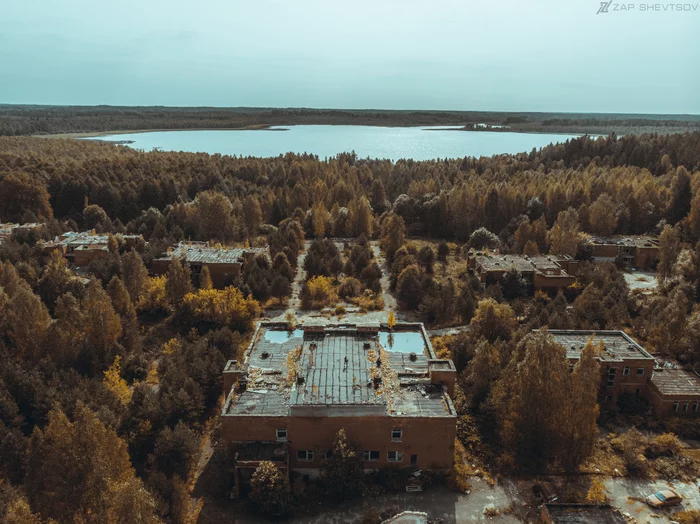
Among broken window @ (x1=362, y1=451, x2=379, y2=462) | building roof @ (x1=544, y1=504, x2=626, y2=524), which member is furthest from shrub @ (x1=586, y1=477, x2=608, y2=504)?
broken window @ (x1=362, y1=451, x2=379, y2=462)

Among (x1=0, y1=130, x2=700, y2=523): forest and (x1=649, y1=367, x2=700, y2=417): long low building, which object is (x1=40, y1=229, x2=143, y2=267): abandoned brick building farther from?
(x1=649, y1=367, x2=700, y2=417): long low building

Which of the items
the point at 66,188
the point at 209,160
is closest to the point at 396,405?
the point at 66,188

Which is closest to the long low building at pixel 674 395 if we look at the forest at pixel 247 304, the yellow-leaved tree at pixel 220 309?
the forest at pixel 247 304

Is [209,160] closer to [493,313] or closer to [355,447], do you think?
[493,313]

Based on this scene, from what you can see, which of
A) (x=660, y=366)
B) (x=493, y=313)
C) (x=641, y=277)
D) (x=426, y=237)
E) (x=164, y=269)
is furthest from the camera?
(x=426, y=237)

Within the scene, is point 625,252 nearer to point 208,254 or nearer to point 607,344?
point 607,344

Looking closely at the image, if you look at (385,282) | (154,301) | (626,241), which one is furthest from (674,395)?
(154,301)
